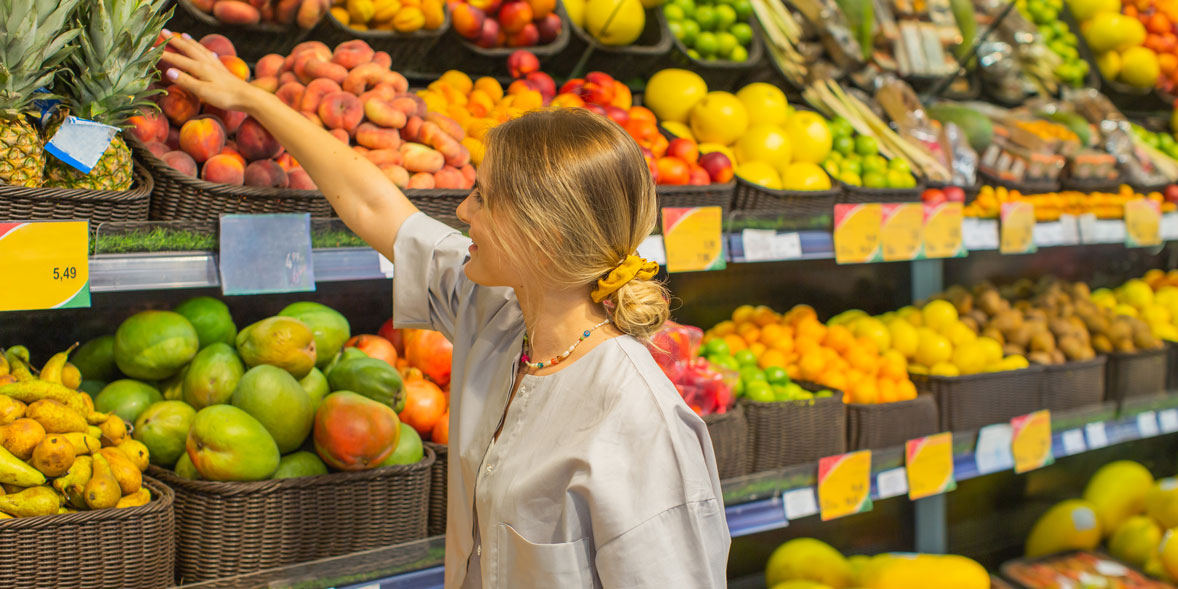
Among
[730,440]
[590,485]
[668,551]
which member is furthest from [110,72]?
[730,440]

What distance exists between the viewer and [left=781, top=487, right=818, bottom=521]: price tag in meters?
1.84

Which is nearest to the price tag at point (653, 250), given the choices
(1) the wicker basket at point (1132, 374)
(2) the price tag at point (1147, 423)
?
(1) the wicker basket at point (1132, 374)

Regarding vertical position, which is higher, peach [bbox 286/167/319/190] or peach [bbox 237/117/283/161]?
peach [bbox 237/117/283/161]

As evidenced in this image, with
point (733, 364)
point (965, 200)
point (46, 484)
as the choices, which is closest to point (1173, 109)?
point (965, 200)

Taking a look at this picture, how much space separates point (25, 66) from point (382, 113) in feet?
1.85

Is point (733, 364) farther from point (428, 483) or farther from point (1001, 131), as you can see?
point (1001, 131)

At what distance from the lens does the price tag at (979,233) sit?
2199 millimetres

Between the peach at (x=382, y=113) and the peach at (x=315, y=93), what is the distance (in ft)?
0.20

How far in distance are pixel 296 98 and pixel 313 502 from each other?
2.34 ft

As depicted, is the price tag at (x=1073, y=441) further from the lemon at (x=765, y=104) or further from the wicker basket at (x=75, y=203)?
the wicker basket at (x=75, y=203)

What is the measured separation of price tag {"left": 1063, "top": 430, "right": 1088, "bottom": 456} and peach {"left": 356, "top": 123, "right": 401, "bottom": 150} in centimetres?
187

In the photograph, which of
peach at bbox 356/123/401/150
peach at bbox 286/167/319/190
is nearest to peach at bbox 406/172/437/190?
peach at bbox 356/123/401/150

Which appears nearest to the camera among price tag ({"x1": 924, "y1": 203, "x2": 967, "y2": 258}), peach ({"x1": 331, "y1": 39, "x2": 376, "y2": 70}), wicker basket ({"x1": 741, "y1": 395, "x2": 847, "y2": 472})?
peach ({"x1": 331, "y1": 39, "x2": 376, "y2": 70})

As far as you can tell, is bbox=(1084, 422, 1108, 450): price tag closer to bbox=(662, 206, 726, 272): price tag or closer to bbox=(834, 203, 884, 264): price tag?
bbox=(834, 203, 884, 264): price tag
